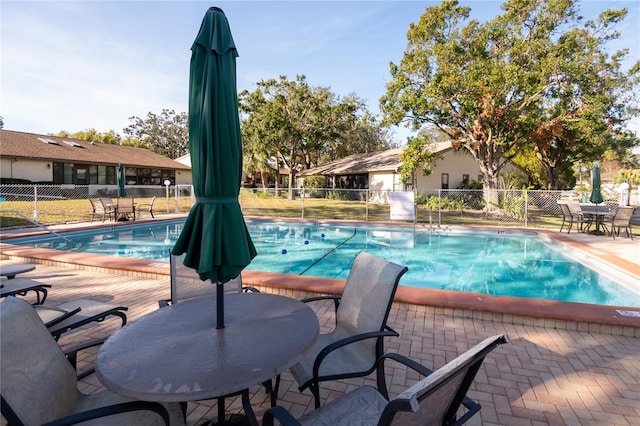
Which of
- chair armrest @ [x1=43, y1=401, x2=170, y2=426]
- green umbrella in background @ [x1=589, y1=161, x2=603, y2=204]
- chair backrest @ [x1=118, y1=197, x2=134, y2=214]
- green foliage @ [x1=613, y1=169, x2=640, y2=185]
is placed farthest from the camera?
green foliage @ [x1=613, y1=169, x2=640, y2=185]

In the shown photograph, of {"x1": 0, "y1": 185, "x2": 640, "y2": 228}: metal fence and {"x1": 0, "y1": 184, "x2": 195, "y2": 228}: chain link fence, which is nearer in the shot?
{"x1": 0, "y1": 184, "x2": 195, "y2": 228}: chain link fence

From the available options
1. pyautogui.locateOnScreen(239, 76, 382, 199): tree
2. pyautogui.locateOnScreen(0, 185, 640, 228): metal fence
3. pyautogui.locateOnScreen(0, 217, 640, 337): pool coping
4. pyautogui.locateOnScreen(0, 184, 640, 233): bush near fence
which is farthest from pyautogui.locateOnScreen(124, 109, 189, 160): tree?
pyautogui.locateOnScreen(0, 217, 640, 337): pool coping

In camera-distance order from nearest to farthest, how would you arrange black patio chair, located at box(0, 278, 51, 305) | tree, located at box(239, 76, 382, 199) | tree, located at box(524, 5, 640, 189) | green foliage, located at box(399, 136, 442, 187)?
black patio chair, located at box(0, 278, 51, 305) → tree, located at box(524, 5, 640, 189) → green foliage, located at box(399, 136, 442, 187) → tree, located at box(239, 76, 382, 199)

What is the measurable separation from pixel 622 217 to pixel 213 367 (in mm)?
13151

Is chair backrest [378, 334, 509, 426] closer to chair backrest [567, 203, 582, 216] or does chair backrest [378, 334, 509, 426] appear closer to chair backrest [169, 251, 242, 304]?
chair backrest [169, 251, 242, 304]

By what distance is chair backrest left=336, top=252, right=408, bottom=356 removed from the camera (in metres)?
2.48

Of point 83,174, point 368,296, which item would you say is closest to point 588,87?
point 368,296

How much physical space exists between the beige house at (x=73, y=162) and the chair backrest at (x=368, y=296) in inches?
1060

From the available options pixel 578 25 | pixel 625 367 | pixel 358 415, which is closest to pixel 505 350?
pixel 625 367

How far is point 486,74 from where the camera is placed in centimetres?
1567

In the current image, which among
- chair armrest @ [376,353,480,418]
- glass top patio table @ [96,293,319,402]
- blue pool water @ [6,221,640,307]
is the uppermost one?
glass top patio table @ [96,293,319,402]

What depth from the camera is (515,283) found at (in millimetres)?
7535

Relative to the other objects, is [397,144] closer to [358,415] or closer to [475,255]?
[475,255]

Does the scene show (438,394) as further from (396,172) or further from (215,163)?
(396,172)
